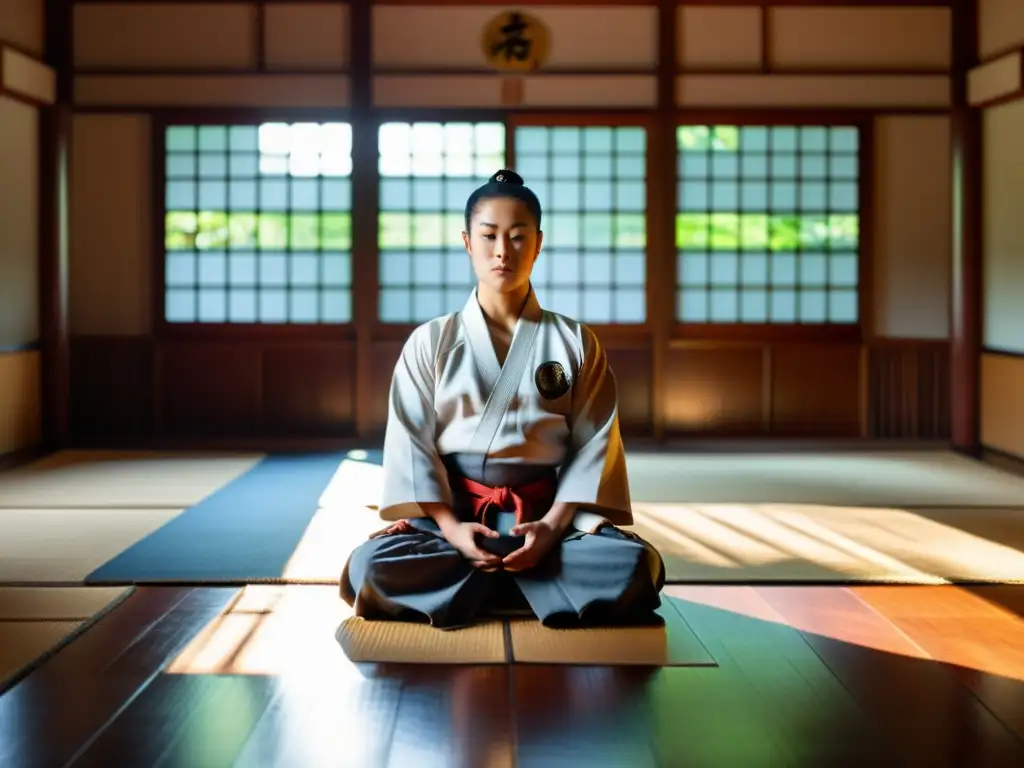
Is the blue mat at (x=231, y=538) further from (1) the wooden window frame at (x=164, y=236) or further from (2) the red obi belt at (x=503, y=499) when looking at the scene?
(1) the wooden window frame at (x=164, y=236)

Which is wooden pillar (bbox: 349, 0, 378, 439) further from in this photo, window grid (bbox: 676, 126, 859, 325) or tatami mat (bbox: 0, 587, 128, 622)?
tatami mat (bbox: 0, 587, 128, 622)

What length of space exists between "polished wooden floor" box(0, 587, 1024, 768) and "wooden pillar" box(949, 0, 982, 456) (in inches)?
156

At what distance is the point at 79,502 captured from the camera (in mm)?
4723

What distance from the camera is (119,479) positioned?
5.38 metres

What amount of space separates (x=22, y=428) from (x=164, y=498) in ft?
5.82

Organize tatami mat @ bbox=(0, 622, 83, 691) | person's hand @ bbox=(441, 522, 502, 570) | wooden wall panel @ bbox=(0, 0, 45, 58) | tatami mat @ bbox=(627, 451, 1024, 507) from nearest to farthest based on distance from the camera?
tatami mat @ bbox=(0, 622, 83, 691), person's hand @ bbox=(441, 522, 502, 570), tatami mat @ bbox=(627, 451, 1024, 507), wooden wall panel @ bbox=(0, 0, 45, 58)

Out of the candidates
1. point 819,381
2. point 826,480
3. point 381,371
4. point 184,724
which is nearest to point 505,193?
point 184,724

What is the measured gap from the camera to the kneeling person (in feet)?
9.12

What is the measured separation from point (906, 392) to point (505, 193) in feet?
15.2

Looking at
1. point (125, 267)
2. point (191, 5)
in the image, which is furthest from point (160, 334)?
point (191, 5)

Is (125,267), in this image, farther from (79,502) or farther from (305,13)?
(79,502)

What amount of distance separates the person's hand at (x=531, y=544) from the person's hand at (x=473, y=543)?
34mm

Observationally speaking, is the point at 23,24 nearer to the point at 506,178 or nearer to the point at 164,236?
the point at 164,236

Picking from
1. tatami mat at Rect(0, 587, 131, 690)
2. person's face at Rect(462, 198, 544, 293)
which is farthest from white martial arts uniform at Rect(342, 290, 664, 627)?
tatami mat at Rect(0, 587, 131, 690)
